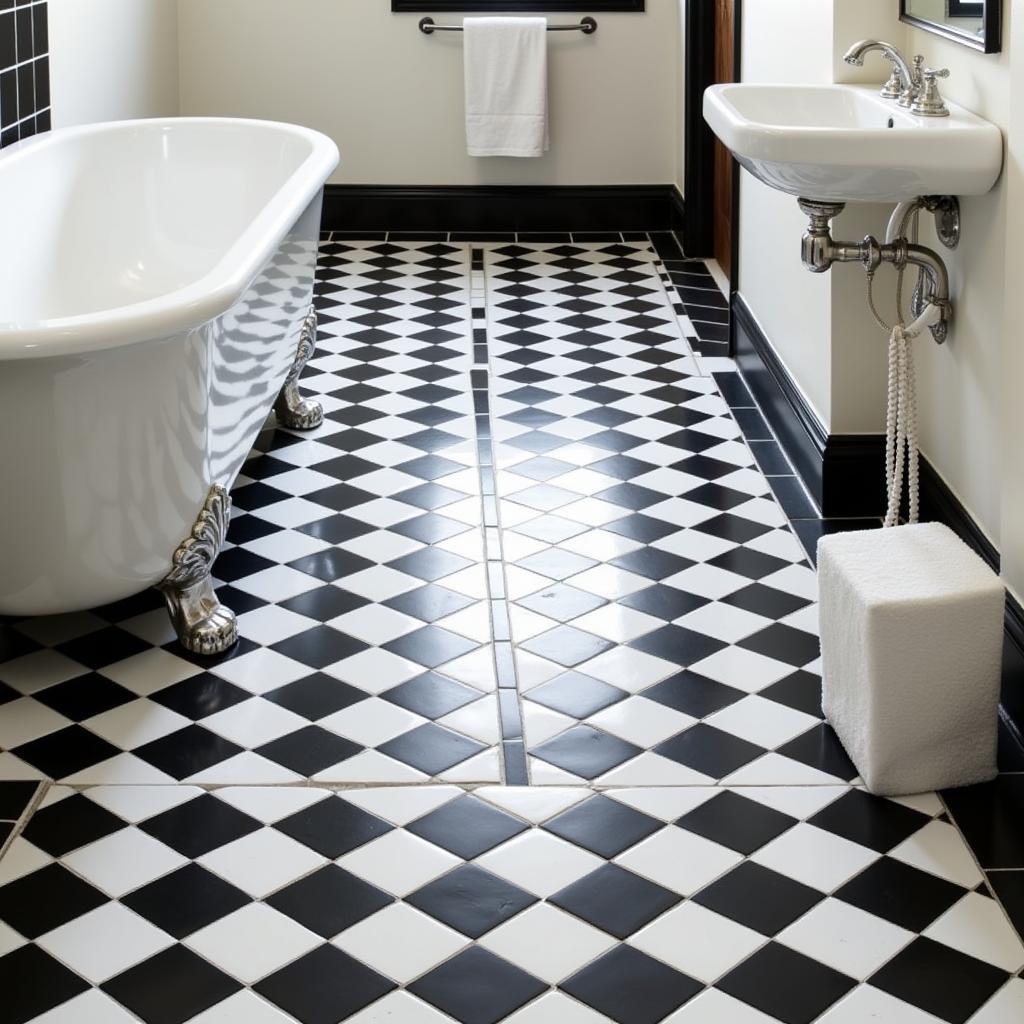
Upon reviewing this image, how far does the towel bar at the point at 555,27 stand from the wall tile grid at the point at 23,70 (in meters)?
2.04

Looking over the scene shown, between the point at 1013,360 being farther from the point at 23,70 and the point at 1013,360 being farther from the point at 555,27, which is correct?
the point at 555,27

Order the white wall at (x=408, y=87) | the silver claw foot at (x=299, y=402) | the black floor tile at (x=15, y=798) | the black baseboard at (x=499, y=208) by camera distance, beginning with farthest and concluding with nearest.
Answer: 1. the black baseboard at (x=499, y=208)
2. the white wall at (x=408, y=87)
3. the silver claw foot at (x=299, y=402)
4. the black floor tile at (x=15, y=798)

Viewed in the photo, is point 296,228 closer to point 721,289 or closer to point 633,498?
point 633,498

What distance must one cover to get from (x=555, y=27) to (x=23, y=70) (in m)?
2.57

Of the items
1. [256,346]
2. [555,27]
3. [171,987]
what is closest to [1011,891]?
[171,987]

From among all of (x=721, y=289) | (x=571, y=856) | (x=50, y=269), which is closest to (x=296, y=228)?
(x=50, y=269)

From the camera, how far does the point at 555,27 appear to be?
629 centimetres

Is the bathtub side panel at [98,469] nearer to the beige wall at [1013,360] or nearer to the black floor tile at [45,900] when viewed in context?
the black floor tile at [45,900]

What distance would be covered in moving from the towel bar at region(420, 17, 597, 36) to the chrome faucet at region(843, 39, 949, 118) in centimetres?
314

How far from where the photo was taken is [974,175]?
279 centimetres

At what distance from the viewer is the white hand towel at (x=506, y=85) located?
620 cm

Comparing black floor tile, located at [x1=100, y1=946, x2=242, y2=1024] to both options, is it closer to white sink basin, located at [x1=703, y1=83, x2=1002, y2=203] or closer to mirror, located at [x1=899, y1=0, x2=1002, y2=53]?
white sink basin, located at [x1=703, y1=83, x2=1002, y2=203]

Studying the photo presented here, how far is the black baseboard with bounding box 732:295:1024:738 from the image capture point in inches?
105

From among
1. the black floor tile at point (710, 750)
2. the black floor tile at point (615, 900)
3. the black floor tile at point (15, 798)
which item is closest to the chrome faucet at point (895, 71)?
the black floor tile at point (710, 750)
